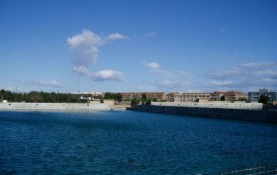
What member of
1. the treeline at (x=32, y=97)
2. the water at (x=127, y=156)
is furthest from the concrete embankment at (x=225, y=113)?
the treeline at (x=32, y=97)

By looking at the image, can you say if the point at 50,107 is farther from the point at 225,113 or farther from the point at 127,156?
the point at 127,156

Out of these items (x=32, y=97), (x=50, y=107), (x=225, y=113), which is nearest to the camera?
(x=225, y=113)

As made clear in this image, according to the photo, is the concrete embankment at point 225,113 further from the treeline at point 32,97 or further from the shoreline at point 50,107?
the treeline at point 32,97

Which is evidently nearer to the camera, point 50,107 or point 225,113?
point 225,113

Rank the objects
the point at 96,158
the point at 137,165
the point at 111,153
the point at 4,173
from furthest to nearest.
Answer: the point at 111,153 < the point at 96,158 < the point at 137,165 < the point at 4,173

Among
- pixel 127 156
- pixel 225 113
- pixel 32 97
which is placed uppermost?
pixel 32 97

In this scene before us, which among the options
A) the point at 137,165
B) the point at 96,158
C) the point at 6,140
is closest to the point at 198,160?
the point at 137,165

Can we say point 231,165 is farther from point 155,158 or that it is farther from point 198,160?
point 155,158

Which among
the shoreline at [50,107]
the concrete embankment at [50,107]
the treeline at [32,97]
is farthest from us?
the treeline at [32,97]

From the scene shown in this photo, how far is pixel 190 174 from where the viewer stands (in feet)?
75.9

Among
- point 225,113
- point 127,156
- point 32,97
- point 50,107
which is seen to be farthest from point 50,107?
point 127,156

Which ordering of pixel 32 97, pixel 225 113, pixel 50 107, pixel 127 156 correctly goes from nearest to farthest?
pixel 127 156 < pixel 225 113 < pixel 50 107 < pixel 32 97

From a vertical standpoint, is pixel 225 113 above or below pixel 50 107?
below

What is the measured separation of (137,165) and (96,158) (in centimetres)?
389
